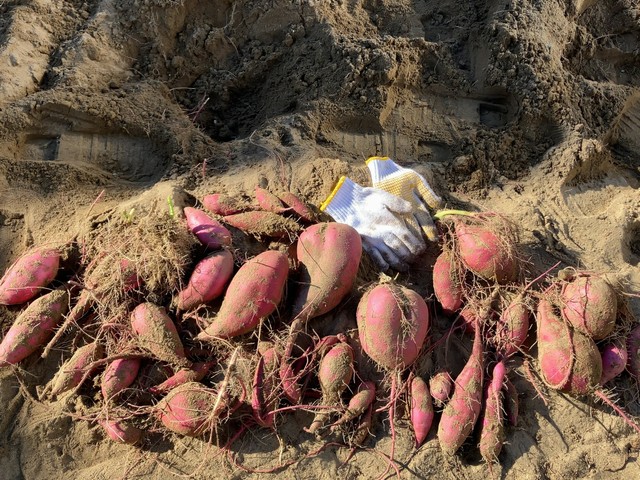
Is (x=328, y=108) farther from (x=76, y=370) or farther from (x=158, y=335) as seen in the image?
(x=76, y=370)

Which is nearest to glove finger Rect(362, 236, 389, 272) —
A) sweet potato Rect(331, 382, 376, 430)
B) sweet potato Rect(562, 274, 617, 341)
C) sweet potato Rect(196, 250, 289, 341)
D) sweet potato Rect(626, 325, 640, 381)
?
sweet potato Rect(196, 250, 289, 341)

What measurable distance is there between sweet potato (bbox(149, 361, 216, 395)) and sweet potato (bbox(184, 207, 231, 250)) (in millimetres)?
459

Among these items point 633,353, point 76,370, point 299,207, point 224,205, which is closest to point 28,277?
point 76,370

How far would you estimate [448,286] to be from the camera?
191 cm

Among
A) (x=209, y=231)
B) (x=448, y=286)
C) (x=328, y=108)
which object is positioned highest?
(x=328, y=108)

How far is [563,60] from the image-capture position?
2.95m

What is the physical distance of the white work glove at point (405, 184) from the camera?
7.29 ft

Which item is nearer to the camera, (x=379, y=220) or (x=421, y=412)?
(x=421, y=412)

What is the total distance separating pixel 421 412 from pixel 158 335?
92 cm

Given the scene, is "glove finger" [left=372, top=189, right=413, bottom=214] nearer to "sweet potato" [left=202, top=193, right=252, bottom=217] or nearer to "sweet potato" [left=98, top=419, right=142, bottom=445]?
"sweet potato" [left=202, top=193, right=252, bottom=217]

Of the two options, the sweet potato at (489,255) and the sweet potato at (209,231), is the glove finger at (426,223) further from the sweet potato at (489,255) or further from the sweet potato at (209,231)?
the sweet potato at (209,231)

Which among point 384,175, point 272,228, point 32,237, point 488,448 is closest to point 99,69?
point 32,237

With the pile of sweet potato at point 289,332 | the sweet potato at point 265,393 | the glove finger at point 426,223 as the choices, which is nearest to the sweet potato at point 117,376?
the pile of sweet potato at point 289,332

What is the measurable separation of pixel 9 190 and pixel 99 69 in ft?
2.66
